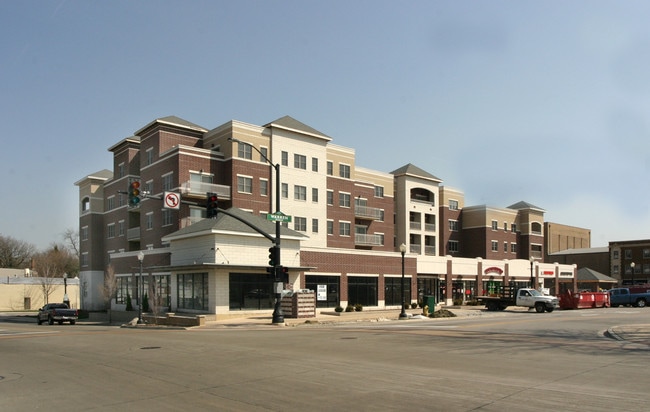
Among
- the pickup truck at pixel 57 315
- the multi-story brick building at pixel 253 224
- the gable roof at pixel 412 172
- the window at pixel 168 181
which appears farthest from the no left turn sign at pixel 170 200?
the gable roof at pixel 412 172

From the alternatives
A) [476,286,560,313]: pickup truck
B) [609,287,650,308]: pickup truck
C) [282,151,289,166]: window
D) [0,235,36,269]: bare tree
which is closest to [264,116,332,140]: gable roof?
[282,151,289,166]: window

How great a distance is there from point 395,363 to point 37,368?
8.97 m

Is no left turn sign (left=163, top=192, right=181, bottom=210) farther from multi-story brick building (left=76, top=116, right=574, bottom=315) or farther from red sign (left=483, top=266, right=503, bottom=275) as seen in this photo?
red sign (left=483, top=266, right=503, bottom=275)

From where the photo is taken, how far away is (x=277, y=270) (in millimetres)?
30719

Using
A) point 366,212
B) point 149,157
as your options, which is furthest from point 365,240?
point 149,157

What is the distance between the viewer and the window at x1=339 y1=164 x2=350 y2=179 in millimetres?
65250

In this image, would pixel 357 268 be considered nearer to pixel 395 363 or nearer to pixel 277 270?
pixel 277 270

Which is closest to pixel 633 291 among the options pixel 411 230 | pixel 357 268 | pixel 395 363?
pixel 411 230

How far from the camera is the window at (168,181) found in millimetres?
53281

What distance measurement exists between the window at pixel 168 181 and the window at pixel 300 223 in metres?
12.5

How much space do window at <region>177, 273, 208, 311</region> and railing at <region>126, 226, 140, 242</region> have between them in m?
18.4

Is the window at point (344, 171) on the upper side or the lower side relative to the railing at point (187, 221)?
upper

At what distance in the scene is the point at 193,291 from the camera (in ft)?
139

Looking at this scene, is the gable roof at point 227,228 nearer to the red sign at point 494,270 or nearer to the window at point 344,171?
the window at point 344,171
